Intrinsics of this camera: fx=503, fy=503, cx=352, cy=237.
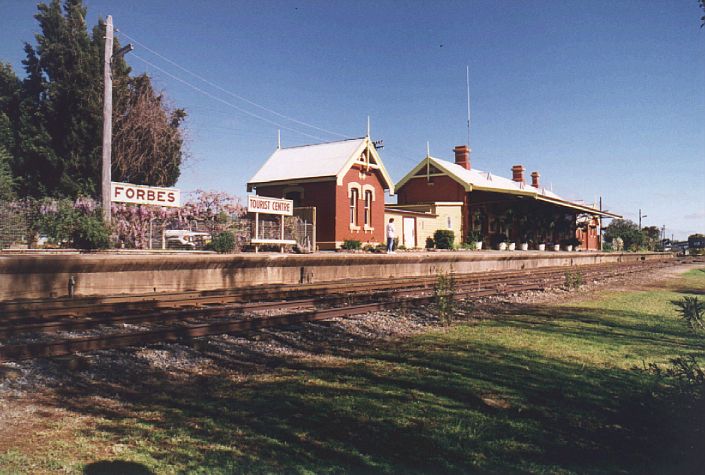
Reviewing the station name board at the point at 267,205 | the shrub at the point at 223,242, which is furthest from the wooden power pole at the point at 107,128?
the station name board at the point at 267,205

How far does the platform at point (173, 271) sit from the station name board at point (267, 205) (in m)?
3.80

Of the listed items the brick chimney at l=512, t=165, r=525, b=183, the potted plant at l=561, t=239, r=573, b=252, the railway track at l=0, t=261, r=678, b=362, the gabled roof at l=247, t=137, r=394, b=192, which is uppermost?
the brick chimney at l=512, t=165, r=525, b=183

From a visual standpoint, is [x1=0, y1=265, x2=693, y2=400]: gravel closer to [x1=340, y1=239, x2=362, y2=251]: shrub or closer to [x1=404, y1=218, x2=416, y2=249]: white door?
[x1=340, y1=239, x2=362, y2=251]: shrub

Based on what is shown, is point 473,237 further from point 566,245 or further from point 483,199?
point 566,245

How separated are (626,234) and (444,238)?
46771mm

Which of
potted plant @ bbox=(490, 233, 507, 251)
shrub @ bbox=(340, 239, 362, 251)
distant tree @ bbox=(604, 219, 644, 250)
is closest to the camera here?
shrub @ bbox=(340, 239, 362, 251)

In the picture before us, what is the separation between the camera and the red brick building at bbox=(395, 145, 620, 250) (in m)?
37.5

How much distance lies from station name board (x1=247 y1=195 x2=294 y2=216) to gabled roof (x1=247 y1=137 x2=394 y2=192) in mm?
5386

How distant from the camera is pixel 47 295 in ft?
36.2

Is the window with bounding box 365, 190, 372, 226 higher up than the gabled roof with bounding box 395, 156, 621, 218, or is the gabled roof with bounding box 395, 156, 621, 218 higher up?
the gabled roof with bounding box 395, 156, 621, 218

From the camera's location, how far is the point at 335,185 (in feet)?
87.2

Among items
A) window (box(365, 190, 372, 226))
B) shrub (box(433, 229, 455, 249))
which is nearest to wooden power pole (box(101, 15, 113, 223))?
window (box(365, 190, 372, 226))

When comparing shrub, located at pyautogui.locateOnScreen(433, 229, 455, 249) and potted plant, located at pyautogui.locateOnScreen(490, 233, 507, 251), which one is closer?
shrub, located at pyautogui.locateOnScreen(433, 229, 455, 249)

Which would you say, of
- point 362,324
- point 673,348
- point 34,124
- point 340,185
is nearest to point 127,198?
point 362,324
